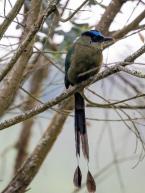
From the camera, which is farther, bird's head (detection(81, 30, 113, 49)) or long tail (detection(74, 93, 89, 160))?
bird's head (detection(81, 30, 113, 49))

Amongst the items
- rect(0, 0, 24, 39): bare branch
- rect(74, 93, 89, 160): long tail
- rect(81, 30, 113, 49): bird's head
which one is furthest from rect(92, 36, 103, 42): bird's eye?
rect(0, 0, 24, 39): bare branch

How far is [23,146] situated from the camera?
9.98 feet

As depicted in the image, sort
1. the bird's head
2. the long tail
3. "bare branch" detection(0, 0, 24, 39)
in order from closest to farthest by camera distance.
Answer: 1. "bare branch" detection(0, 0, 24, 39)
2. the long tail
3. the bird's head

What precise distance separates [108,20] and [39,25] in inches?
38.2

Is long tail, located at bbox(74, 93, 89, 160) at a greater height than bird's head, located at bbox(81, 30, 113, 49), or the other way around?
bird's head, located at bbox(81, 30, 113, 49)

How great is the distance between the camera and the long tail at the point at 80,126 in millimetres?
1697

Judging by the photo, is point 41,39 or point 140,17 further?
point 41,39

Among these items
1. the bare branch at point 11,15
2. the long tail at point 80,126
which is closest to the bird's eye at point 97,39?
the long tail at point 80,126

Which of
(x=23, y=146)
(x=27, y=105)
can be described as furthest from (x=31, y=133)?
(x=27, y=105)

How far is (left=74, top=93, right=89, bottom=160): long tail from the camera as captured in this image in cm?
170

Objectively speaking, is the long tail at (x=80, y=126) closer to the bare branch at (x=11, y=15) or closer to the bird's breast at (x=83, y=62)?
the bird's breast at (x=83, y=62)

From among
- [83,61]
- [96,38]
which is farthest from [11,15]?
[96,38]

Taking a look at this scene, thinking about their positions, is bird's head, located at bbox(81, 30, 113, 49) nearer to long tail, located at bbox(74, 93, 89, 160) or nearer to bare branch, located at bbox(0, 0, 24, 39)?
long tail, located at bbox(74, 93, 89, 160)

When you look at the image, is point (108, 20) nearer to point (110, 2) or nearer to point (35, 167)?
point (110, 2)
